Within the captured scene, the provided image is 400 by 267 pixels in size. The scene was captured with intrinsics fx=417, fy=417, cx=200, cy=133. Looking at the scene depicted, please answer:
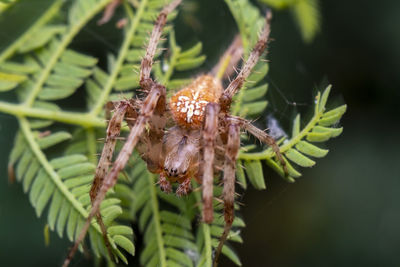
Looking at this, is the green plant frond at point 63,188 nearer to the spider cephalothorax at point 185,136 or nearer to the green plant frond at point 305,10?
the spider cephalothorax at point 185,136

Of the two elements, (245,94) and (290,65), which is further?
(290,65)

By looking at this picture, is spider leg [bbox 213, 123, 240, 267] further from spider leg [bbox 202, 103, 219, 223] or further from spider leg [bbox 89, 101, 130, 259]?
spider leg [bbox 89, 101, 130, 259]

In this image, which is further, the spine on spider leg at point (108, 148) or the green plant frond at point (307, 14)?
the green plant frond at point (307, 14)

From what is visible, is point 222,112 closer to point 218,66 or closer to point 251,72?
point 251,72

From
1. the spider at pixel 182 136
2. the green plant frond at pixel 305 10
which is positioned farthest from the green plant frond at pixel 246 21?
the green plant frond at pixel 305 10

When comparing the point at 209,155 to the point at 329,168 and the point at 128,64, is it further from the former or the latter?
the point at 329,168

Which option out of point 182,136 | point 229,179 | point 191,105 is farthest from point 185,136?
point 229,179

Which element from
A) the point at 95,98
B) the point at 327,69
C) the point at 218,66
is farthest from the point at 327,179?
the point at 95,98
